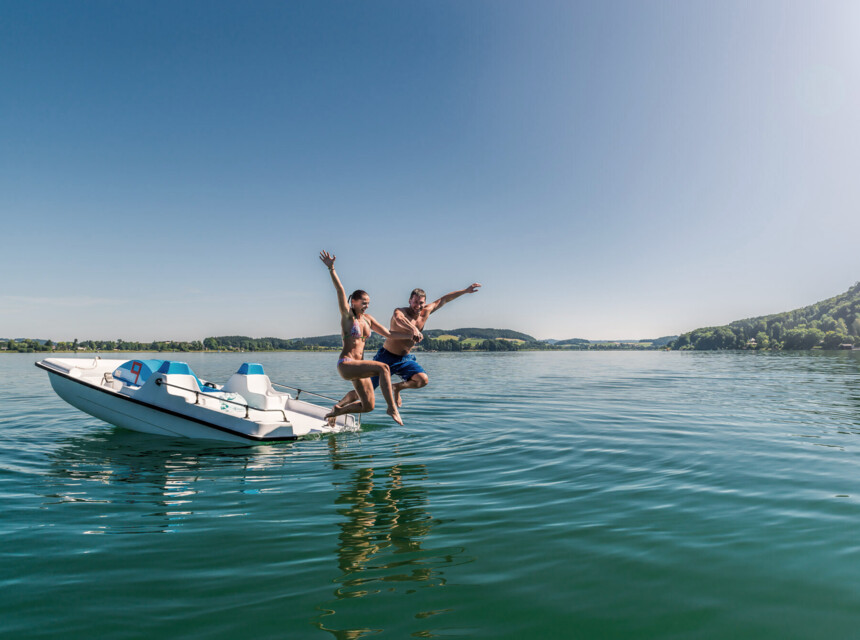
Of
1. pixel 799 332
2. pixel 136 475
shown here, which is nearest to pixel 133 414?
pixel 136 475

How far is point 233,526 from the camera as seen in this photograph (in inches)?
232

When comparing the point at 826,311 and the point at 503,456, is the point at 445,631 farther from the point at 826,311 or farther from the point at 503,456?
the point at 826,311

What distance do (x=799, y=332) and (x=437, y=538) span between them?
162671 mm

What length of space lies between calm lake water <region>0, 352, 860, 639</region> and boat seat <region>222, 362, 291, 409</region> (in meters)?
1.95

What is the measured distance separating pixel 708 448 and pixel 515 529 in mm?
6887

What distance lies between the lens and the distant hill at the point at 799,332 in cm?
12688

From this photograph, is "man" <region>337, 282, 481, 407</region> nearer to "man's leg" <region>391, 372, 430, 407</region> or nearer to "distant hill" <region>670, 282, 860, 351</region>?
"man's leg" <region>391, 372, 430, 407</region>

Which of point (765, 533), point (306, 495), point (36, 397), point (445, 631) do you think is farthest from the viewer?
point (36, 397)

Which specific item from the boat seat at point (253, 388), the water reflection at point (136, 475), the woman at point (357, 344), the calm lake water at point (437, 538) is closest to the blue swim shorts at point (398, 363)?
the woman at point (357, 344)

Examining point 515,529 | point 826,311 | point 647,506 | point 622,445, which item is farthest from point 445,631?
point 826,311

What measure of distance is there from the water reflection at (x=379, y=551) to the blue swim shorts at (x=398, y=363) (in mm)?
2931

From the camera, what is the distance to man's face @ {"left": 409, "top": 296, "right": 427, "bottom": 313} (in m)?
10.1

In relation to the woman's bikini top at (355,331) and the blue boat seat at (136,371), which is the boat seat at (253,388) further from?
the woman's bikini top at (355,331)

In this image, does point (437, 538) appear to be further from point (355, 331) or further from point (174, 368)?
point (174, 368)
